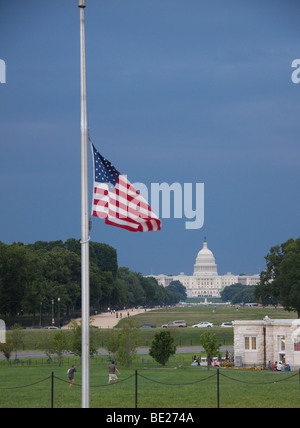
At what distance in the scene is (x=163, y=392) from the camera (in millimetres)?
32656

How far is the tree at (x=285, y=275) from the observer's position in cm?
8644

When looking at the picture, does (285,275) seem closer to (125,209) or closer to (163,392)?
(163,392)

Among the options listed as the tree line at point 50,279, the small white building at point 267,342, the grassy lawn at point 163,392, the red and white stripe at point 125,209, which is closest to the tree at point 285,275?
the tree line at point 50,279

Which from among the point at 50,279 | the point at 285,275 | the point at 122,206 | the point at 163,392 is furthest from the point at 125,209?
the point at 50,279

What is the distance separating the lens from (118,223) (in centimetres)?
2045

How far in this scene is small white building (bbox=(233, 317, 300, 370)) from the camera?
48.5m

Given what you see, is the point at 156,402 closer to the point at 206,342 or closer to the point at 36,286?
the point at 206,342

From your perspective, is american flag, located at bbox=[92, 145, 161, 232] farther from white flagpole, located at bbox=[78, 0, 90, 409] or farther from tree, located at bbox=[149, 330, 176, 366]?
tree, located at bbox=[149, 330, 176, 366]

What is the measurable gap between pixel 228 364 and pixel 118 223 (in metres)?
32.7

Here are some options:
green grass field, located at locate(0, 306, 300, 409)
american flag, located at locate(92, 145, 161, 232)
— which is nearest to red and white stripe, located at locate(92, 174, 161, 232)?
american flag, located at locate(92, 145, 161, 232)

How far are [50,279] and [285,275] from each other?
1483 inches

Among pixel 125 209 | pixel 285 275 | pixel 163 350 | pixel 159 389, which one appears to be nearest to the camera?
pixel 125 209

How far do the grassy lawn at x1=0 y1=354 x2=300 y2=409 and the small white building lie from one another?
4.98 meters

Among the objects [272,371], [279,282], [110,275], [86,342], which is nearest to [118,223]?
[86,342]
